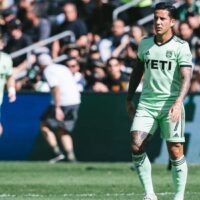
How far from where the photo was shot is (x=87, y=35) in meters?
22.3

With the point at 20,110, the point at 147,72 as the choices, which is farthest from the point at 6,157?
the point at 147,72

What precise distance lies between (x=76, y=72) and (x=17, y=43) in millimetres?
2877

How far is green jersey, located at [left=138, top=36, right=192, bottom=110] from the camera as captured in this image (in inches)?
420

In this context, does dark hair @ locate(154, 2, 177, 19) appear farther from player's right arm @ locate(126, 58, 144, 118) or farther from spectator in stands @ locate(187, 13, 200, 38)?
spectator in stands @ locate(187, 13, 200, 38)

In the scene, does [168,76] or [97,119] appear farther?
[97,119]

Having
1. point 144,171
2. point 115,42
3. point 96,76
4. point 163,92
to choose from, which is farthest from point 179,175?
point 115,42

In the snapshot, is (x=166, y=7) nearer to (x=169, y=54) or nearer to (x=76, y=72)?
(x=169, y=54)

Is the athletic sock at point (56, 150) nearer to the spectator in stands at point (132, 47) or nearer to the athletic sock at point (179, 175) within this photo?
the spectator in stands at point (132, 47)

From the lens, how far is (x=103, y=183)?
1409 centimetres

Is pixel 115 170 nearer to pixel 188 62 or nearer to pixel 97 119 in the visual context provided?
pixel 97 119

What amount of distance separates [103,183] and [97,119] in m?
5.38

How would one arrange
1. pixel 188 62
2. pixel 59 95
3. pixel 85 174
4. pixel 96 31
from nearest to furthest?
pixel 188 62
pixel 85 174
pixel 59 95
pixel 96 31

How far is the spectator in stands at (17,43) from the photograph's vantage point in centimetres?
2220

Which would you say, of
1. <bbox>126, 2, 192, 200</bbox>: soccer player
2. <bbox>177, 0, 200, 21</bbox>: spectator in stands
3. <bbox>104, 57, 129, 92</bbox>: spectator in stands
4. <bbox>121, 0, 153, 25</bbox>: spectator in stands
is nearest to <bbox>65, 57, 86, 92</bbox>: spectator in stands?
<bbox>104, 57, 129, 92</bbox>: spectator in stands
